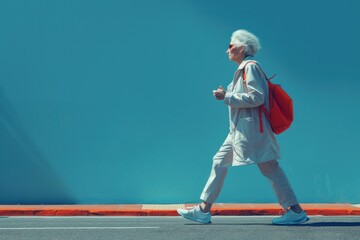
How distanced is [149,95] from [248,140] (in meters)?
2.83

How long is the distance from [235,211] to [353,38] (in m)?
2.71

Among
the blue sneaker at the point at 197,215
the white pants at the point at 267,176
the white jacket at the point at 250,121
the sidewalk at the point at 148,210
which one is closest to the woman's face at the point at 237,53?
the white jacket at the point at 250,121

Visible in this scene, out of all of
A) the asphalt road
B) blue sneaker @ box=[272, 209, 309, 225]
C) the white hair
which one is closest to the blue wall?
the asphalt road

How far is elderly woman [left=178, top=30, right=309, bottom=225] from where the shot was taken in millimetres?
7438

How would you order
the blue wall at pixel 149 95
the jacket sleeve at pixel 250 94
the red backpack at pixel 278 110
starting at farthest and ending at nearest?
1. the blue wall at pixel 149 95
2. the red backpack at pixel 278 110
3. the jacket sleeve at pixel 250 94

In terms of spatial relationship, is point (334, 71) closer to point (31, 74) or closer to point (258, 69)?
point (258, 69)

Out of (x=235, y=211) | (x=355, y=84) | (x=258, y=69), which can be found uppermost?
(x=258, y=69)

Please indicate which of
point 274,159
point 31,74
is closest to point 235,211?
point 274,159

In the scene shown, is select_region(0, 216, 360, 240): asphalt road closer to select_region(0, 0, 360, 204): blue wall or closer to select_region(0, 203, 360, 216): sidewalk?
select_region(0, 203, 360, 216): sidewalk

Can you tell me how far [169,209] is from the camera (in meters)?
9.18

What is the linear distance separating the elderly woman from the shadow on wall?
2.90 metres

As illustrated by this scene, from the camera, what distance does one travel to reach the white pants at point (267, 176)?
7.56 meters

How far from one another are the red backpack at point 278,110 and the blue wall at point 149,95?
2.56 meters

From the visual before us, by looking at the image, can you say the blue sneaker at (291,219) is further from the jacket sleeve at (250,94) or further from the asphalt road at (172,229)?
the jacket sleeve at (250,94)
